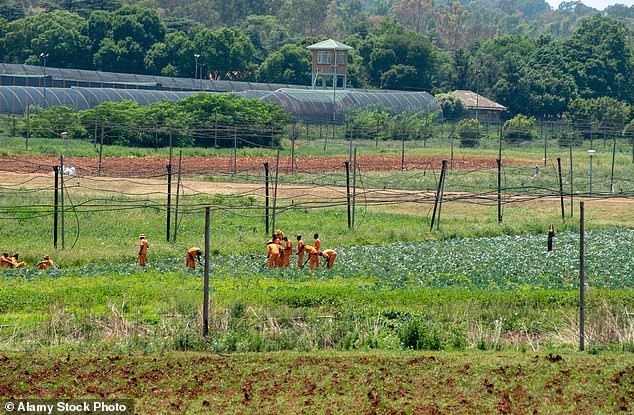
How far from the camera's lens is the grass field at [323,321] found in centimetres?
1470

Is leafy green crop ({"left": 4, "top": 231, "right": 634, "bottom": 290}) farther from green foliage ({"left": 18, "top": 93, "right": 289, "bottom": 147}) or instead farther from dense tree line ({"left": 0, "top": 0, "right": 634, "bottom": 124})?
dense tree line ({"left": 0, "top": 0, "right": 634, "bottom": 124})

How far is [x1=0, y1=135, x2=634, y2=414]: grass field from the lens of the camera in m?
14.7

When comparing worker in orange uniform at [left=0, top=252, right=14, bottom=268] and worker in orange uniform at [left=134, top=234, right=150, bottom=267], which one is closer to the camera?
worker in orange uniform at [left=0, top=252, right=14, bottom=268]

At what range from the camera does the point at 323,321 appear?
19203 millimetres

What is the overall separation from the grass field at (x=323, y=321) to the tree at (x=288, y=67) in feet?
229

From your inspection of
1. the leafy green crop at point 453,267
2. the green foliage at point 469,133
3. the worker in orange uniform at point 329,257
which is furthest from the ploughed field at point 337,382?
the green foliage at point 469,133

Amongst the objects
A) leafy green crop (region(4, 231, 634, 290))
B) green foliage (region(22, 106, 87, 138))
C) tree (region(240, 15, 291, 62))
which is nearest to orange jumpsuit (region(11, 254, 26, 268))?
leafy green crop (region(4, 231, 634, 290))

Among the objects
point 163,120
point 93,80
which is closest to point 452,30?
point 93,80

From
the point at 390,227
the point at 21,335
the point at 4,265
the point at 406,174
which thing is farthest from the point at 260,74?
the point at 21,335

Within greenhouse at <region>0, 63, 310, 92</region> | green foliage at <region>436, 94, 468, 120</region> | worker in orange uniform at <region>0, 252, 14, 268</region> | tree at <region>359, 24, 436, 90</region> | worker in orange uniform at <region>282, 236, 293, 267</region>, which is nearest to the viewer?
worker in orange uniform at <region>0, 252, 14, 268</region>

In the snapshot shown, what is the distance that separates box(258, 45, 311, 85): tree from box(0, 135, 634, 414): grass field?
229 feet

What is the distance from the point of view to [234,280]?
77.5 feet

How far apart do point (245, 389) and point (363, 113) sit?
64.6m

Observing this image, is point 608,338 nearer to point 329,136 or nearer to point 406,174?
point 406,174
